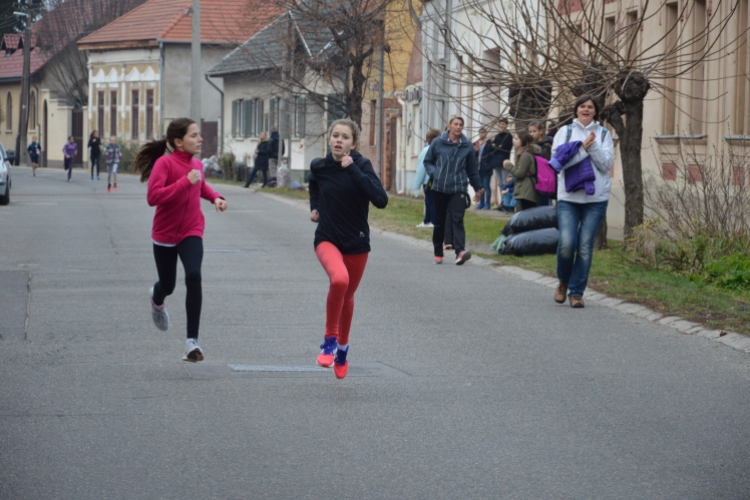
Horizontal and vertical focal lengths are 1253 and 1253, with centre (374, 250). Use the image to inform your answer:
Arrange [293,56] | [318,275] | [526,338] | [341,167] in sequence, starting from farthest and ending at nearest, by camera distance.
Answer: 1. [293,56]
2. [318,275]
3. [526,338]
4. [341,167]

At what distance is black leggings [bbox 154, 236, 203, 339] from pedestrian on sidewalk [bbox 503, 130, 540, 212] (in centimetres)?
916

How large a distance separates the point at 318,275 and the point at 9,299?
373 centimetres

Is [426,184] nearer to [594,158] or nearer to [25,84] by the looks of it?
[594,158]

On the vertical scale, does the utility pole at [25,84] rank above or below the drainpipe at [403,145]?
above

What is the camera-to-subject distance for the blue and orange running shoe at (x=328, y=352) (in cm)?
A: 783

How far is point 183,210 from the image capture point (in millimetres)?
8391

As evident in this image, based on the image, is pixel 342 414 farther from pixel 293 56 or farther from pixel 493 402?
pixel 293 56

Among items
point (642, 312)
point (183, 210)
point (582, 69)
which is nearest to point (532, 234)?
point (582, 69)

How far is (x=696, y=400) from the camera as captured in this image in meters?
7.34

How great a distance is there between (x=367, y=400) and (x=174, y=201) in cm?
210

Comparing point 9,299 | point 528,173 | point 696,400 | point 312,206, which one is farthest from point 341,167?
point 528,173

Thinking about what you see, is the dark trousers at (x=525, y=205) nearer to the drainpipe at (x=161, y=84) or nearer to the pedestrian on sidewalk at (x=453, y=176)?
the pedestrian on sidewalk at (x=453, y=176)

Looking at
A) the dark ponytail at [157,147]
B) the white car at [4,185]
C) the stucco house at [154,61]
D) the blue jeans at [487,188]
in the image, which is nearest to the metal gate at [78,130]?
the stucco house at [154,61]

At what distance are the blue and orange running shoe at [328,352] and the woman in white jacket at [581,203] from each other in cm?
439
